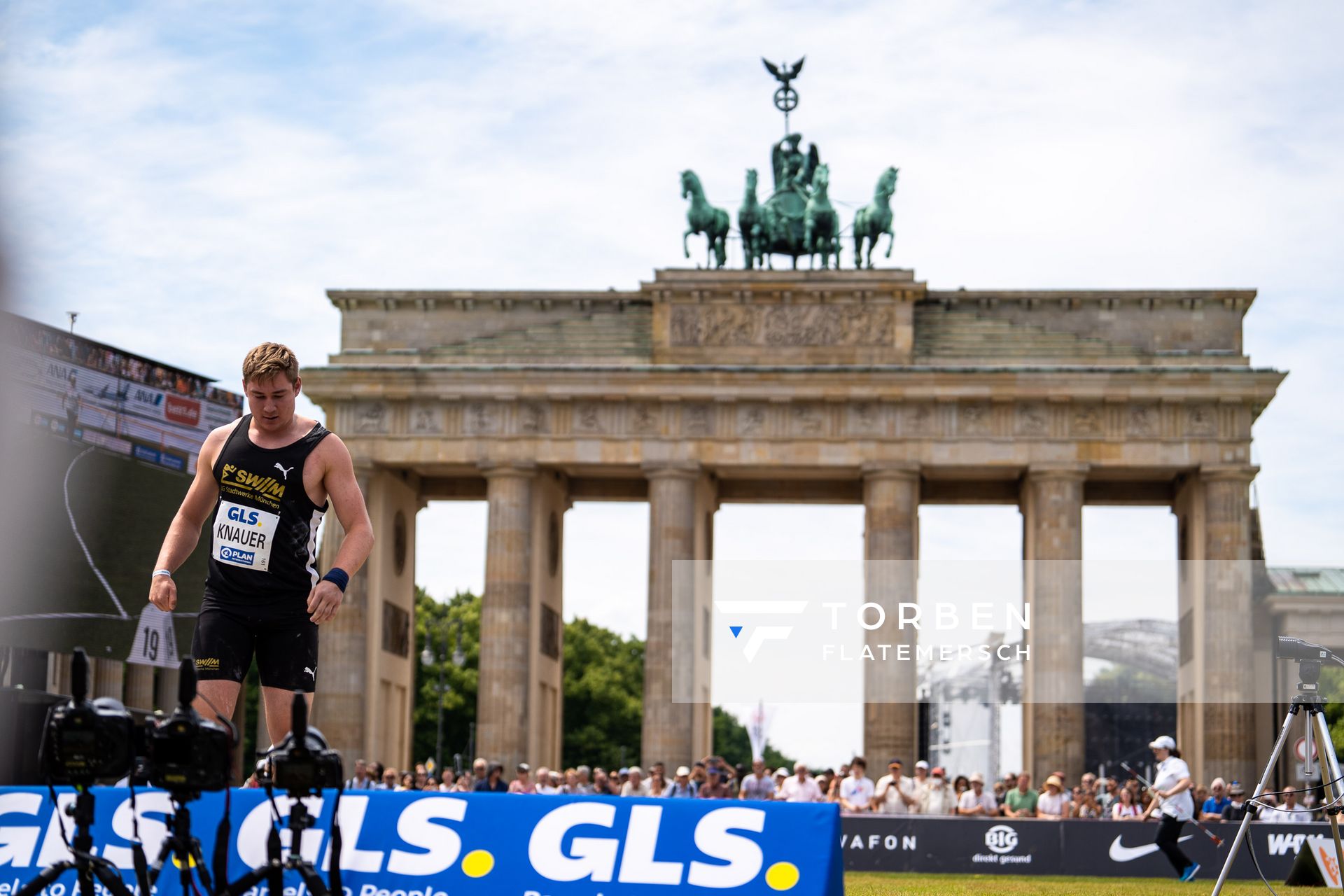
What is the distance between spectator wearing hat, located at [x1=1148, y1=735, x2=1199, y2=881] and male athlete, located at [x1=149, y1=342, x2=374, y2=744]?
50.0 feet

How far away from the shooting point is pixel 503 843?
8430 millimetres

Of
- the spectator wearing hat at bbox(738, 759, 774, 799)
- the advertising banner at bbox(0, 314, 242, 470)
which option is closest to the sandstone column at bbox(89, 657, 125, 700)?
the advertising banner at bbox(0, 314, 242, 470)

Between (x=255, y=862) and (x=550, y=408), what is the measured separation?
51.4 m

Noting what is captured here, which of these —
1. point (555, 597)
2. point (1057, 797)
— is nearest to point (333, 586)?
point (1057, 797)

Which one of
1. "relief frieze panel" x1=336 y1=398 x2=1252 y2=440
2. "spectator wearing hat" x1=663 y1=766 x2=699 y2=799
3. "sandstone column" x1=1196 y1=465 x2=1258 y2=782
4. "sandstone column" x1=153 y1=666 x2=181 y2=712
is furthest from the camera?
"relief frieze panel" x1=336 y1=398 x2=1252 y2=440

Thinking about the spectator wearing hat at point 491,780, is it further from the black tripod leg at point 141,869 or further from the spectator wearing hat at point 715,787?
the black tripod leg at point 141,869

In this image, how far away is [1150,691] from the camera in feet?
311

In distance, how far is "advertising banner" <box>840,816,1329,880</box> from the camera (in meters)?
27.4

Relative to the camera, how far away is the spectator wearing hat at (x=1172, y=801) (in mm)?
22297

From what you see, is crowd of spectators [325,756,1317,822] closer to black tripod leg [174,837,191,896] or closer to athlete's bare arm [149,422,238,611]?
athlete's bare arm [149,422,238,611]

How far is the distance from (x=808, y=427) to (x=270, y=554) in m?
50.8

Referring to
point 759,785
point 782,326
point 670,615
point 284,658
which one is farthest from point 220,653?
point 782,326

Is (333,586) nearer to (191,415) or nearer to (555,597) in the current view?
(191,415)

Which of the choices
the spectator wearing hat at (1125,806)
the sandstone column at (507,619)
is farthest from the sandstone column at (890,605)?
the spectator wearing hat at (1125,806)
